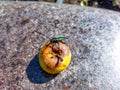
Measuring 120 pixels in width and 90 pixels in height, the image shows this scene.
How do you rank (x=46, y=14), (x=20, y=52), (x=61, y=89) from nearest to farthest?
1. (x=61, y=89)
2. (x=20, y=52)
3. (x=46, y=14)

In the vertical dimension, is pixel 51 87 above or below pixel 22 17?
below

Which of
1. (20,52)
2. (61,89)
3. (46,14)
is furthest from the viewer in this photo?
(46,14)

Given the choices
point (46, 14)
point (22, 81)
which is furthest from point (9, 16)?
point (22, 81)

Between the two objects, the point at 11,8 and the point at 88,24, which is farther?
the point at 11,8

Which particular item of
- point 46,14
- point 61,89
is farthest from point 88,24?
point 61,89

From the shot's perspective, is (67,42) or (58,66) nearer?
(58,66)

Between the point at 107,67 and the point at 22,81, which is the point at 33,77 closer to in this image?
the point at 22,81
